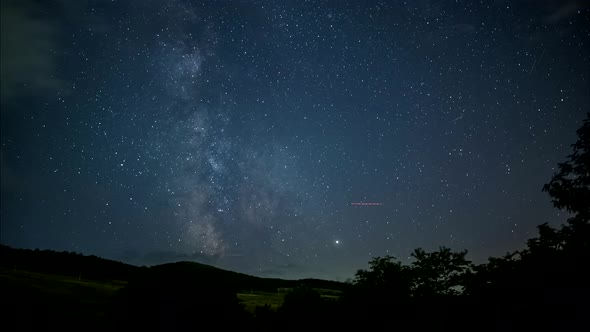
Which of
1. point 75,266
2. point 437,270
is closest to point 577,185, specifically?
point 437,270

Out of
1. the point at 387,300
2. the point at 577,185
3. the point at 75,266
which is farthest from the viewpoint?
the point at 75,266

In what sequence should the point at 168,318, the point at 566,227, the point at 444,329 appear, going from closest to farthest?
the point at 168,318, the point at 444,329, the point at 566,227

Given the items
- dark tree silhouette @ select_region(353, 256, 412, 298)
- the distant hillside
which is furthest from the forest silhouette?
the distant hillside

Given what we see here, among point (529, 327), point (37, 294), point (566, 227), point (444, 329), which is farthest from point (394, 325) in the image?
point (37, 294)

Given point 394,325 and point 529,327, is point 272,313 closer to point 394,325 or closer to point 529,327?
point 394,325

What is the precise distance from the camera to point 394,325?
10.4 meters

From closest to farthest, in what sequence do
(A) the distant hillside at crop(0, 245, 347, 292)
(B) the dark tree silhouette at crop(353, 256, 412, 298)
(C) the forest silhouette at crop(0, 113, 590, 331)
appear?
(C) the forest silhouette at crop(0, 113, 590, 331), (B) the dark tree silhouette at crop(353, 256, 412, 298), (A) the distant hillside at crop(0, 245, 347, 292)

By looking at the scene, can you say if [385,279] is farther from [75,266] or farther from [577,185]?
[75,266]

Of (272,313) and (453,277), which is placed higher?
(453,277)

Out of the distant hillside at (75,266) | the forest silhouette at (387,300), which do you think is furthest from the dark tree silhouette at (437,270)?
the distant hillside at (75,266)

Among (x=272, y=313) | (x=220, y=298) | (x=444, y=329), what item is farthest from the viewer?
(x=272, y=313)

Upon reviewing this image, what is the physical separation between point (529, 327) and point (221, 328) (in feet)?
26.7

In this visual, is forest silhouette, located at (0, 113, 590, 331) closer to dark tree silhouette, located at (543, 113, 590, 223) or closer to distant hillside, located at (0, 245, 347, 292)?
dark tree silhouette, located at (543, 113, 590, 223)

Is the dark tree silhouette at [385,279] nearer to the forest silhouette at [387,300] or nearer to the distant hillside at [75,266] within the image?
the forest silhouette at [387,300]
